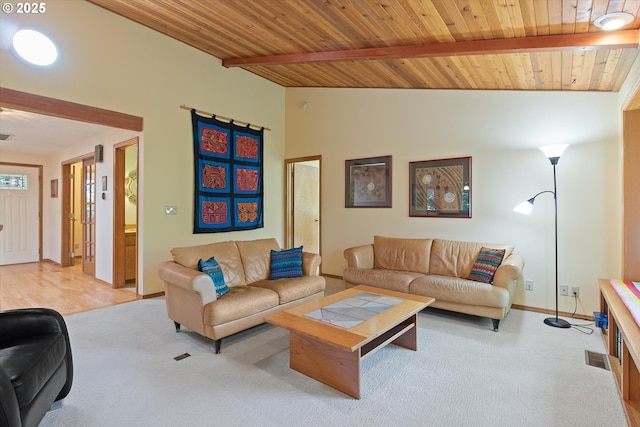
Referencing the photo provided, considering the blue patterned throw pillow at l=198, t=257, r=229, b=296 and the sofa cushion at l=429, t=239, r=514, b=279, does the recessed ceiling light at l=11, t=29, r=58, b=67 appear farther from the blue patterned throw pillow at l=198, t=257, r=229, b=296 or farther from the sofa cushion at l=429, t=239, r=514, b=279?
the sofa cushion at l=429, t=239, r=514, b=279

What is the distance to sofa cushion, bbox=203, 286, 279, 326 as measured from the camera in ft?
8.42

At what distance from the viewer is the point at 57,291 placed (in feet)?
14.5

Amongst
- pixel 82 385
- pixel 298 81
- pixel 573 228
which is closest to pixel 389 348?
pixel 82 385

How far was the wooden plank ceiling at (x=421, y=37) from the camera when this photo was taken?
2.38 meters

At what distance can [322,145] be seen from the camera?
548 cm

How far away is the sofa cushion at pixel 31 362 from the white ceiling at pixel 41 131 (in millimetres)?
3418

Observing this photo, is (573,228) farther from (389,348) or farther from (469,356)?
(389,348)

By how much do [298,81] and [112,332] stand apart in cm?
441

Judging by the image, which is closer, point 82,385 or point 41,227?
point 82,385

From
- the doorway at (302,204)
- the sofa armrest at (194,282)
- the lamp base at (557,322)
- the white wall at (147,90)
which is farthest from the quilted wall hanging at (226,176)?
the lamp base at (557,322)

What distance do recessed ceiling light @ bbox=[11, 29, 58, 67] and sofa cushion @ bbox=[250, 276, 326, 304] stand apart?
10.1 feet

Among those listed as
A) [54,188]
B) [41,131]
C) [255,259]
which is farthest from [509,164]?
[54,188]

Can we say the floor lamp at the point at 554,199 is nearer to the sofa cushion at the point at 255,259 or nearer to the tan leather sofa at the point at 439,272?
the tan leather sofa at the point at 439,272

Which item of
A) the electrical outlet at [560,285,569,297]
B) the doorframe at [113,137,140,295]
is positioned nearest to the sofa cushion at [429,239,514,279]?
the electrical outlet at [560,285,569,297]
